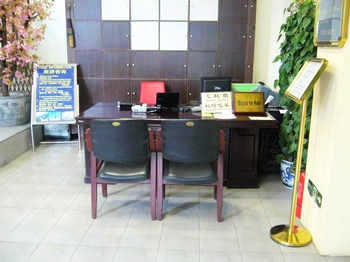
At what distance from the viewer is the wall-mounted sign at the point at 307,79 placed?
2479 millimetres

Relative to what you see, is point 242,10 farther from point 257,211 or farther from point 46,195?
point 46,195

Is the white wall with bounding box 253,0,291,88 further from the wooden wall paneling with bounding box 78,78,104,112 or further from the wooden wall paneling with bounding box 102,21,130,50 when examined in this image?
the wooden wall paneling with bounding box 78,78,104,112

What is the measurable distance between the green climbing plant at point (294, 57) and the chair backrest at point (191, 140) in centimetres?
108

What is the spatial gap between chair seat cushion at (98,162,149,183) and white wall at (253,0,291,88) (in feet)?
9.76

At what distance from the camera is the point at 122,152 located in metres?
2.88

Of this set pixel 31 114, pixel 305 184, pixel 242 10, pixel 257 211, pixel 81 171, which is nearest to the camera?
pixel 305 184

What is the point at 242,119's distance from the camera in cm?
353

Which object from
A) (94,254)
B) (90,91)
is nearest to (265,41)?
(90,91)

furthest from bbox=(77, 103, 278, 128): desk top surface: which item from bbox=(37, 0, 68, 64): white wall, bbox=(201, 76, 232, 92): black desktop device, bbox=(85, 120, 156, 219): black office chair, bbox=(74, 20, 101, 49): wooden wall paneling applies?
bbox=(37, 0, 68, 64): white wall

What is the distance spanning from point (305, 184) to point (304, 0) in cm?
175

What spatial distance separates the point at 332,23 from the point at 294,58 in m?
1.12

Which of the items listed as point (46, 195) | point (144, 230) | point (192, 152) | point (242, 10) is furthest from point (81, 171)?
point (242, 10)

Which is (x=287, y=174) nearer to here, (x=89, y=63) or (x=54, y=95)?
(x=54, y=95)

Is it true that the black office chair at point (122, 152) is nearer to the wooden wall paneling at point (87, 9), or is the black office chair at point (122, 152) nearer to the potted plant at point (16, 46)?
the potted plant at point (16, 46)
